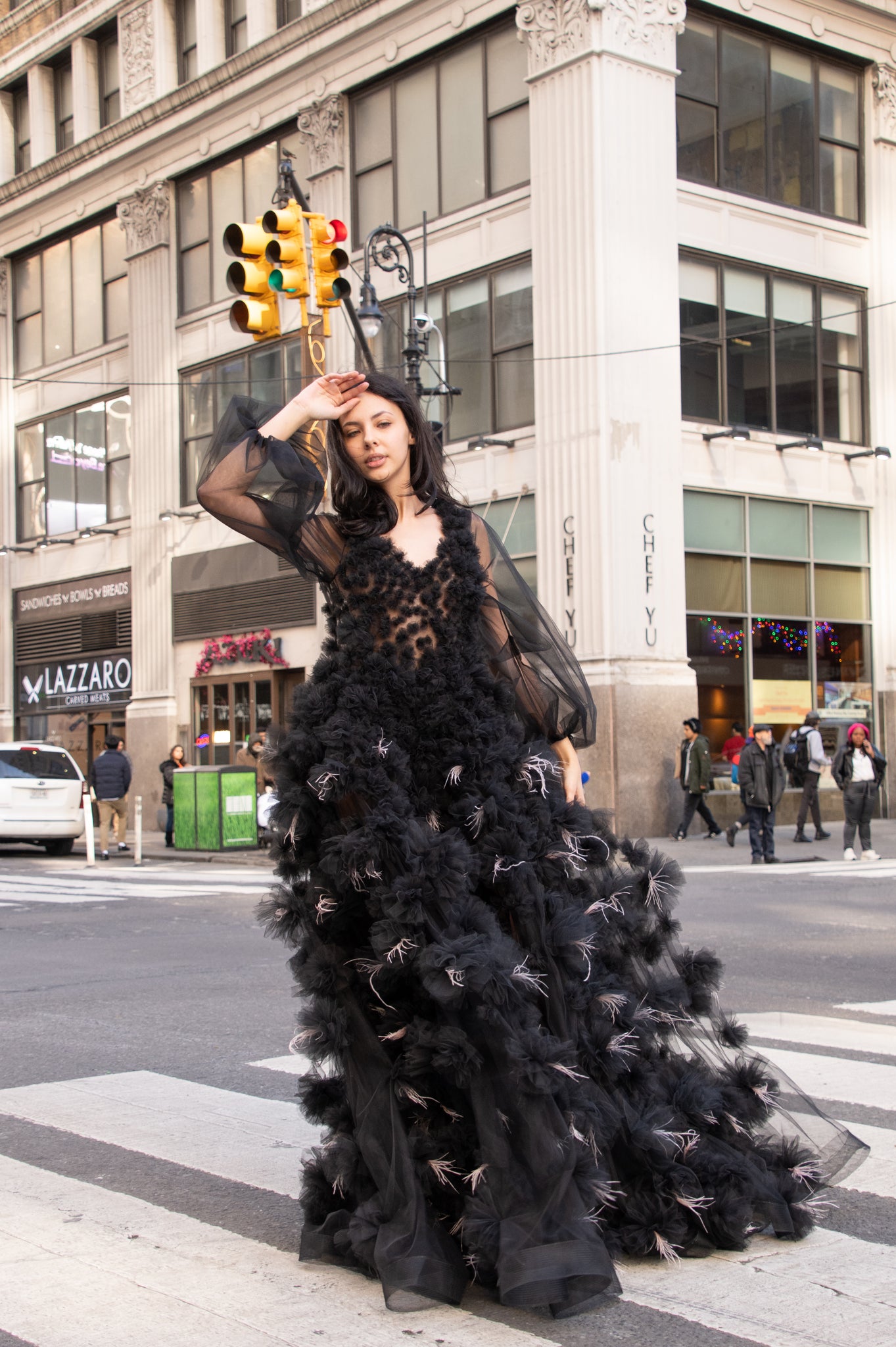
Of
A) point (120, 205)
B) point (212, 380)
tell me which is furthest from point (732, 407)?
point (120, 205)

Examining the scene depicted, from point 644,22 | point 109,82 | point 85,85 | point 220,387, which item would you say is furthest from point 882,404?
point 85,85

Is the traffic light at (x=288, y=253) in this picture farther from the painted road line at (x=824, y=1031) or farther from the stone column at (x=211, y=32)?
the stone column at (x=211, y=32)

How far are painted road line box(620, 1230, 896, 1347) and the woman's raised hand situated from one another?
2.14 metres

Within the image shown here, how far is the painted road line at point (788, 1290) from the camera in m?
2.92

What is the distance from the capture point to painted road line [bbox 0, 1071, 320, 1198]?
4.33 meters

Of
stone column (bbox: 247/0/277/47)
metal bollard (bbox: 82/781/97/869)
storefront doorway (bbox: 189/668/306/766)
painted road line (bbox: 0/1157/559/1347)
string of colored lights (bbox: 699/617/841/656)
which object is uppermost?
stone column (bbox: 247/0/277/47)

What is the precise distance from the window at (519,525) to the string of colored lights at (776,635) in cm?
275

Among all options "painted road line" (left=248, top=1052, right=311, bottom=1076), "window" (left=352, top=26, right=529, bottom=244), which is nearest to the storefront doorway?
"window" (left=352, top=26, right=529, bottom=244)

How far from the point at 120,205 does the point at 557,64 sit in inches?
485

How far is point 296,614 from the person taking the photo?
2617cm

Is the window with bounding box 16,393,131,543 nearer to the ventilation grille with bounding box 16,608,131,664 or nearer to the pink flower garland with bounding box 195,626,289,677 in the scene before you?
the ventilation grille with bounding box 16,608,131,664

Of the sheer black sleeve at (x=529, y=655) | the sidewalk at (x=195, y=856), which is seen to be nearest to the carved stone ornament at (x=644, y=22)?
the sidewalk at (x=195, y=856)

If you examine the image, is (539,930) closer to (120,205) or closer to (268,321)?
(268,321)

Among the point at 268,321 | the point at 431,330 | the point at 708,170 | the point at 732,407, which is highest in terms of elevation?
the point at 708,170
